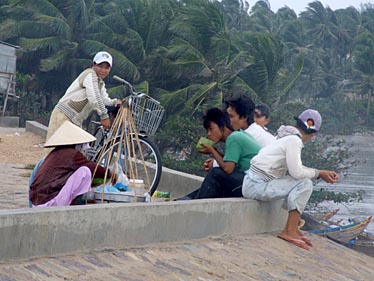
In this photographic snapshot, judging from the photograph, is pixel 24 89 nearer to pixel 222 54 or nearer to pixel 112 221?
pixel 222 54

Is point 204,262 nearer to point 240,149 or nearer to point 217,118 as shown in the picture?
point 240,149

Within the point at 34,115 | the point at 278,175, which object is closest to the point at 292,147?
the point at 278,175

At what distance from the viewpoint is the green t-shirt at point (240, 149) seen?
755 cm

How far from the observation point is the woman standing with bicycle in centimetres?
799

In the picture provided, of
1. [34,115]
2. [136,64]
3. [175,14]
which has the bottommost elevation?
[34,115]

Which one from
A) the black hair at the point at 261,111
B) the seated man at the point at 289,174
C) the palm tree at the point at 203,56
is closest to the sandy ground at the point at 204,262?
the seated man at the point at 289,174

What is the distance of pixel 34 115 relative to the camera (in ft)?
111

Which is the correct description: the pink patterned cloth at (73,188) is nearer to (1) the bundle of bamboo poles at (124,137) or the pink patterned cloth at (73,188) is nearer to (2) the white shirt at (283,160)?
(1) the bundle of bamboo poles at (124,137)

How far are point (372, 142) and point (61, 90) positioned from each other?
30.9 metres

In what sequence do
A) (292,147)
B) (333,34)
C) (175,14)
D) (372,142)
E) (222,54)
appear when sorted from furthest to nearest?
(333,34) → (372,142) → (175,14) → (222,54) → (292,147)

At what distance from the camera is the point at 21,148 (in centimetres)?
1441

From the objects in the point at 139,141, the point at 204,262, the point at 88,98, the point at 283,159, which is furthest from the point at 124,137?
the point at 204,262

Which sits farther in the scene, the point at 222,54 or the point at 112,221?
the point at 222,54

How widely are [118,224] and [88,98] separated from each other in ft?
7.69
